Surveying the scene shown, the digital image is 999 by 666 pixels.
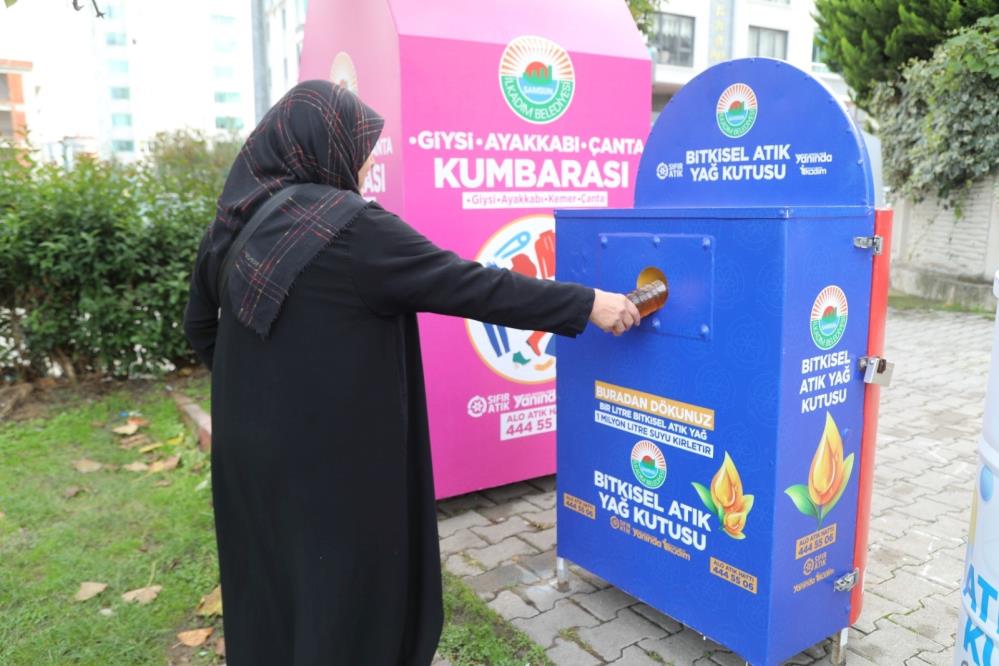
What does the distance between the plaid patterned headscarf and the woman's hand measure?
2.43 feet

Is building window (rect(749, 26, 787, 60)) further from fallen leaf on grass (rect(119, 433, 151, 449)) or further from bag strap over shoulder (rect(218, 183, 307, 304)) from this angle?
bag strap over shoulder (rect(218, 183, 307, 304))

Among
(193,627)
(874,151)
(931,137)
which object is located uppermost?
(931,137)

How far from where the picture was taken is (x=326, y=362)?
2.04 metres

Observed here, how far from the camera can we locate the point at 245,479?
7.16 ft

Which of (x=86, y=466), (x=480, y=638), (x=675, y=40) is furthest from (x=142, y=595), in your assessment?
(x=675, y=40)

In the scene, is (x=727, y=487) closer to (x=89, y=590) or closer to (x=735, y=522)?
(x=735, y=522)

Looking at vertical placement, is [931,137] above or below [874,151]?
above

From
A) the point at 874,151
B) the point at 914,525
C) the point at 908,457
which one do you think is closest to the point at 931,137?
the point at 908,457

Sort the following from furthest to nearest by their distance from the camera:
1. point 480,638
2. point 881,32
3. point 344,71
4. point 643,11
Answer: point 881,32 < point 643,11 < point 344,71 < point 480,638

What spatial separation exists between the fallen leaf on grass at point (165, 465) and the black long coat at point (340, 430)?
245cm

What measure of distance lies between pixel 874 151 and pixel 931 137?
921 centimetres

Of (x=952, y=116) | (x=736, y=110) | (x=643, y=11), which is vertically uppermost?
(x=643, y=11)

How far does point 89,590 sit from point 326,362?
6.29ft

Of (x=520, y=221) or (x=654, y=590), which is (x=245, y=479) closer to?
(x=654, y=590)
